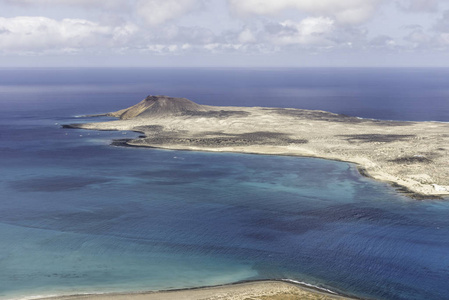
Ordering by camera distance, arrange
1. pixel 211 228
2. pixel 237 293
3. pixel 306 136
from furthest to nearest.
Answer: pixel 306 136
pixel 211 228
pixel 237 293

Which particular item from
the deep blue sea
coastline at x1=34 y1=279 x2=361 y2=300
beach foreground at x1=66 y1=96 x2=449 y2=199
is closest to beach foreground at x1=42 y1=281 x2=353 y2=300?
→ coastline at x1=34 y1=279 x2=361 y2=300

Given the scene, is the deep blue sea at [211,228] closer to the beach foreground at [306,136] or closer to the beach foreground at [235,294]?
the beach foreground at [235,294]

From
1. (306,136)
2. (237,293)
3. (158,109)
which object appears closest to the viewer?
(237,293)

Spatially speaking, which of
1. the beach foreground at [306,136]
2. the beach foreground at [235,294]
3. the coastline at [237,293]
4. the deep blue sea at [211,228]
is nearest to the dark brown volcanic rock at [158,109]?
the beach foreground at [306,136]

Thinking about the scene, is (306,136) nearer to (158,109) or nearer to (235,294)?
(158,109)

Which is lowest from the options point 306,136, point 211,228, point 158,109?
point 211,228

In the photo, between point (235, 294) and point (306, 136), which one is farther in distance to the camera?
point (306, 136)

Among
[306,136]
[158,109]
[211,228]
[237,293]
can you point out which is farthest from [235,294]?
[158,109]
